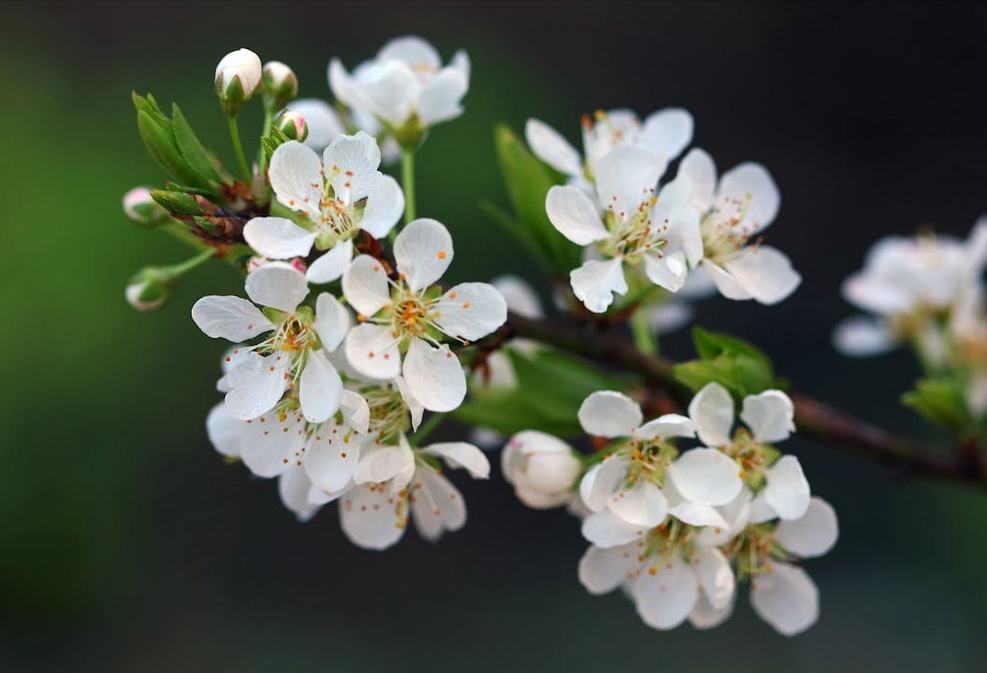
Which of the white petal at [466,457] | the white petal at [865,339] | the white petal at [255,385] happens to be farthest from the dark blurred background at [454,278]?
the white petal at [255,385]

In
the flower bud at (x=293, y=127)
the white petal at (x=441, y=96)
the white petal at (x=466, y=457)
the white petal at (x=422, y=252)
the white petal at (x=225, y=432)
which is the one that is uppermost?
the flower bud at (x=293, y=127)

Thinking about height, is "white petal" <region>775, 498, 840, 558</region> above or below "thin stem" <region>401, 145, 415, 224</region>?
below

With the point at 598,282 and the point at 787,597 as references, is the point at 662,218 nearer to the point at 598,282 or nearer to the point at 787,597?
the point at 598,282

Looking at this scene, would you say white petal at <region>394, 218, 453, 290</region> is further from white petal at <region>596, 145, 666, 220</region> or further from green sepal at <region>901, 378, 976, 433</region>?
green sepal at <region>901, 378, 976, 433</region>

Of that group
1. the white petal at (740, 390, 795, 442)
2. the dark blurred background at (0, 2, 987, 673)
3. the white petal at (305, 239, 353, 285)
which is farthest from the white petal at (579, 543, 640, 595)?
the dark blurred background at (0, 2, 987, 673)

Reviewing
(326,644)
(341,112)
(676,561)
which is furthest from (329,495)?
(326,644)

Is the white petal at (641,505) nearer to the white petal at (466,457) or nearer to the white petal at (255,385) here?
the white petal at (466,457)
